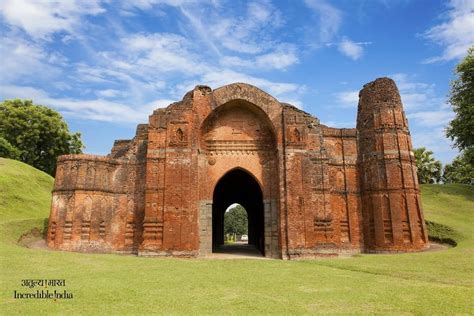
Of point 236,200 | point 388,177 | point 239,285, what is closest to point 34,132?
point 236,200

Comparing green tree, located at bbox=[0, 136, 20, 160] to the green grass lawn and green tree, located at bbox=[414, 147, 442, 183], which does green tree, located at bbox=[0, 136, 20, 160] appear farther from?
green tree, located at bbox=[414, 147, 442, 183]

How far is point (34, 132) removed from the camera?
35656mm

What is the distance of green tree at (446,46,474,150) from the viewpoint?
26.7 metres

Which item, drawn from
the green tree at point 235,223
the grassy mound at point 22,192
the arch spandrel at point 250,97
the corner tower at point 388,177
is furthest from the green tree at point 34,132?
the green tree at point 235,223

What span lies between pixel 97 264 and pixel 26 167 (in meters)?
21.7

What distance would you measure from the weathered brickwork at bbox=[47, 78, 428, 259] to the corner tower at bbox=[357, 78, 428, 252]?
2.0 inches

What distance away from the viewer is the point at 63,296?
7.17m

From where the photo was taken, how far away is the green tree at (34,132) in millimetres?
35250

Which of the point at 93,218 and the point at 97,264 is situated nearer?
the point at 97,264

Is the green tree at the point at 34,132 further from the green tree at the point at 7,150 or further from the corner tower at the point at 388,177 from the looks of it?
the corner tower at the point at 388,177

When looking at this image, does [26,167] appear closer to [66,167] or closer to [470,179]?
[66,167]

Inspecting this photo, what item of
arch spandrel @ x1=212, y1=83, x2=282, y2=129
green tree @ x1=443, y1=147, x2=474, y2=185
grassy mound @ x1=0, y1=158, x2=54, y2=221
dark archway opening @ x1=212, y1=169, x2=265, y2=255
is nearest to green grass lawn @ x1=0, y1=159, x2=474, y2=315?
grassy mound @ x1=0, y1=158, x2=54, y2=221

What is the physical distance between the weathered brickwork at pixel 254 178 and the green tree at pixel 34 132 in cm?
2241

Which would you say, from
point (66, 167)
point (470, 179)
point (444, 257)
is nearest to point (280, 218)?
point (444, 257)
